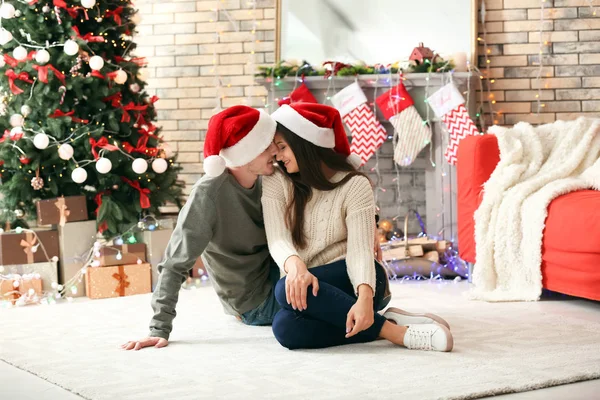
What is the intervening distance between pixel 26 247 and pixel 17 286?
0.20 m

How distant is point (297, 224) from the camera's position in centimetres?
274

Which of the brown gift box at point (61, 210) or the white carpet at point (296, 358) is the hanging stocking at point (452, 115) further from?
the brown gift box at point (61, 210)

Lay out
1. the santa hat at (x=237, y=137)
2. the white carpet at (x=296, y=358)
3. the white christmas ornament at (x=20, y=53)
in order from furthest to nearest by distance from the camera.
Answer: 1. the white christmas ornament at (x=20, y=53)
2. the santa hat at (x=237, y=137)
3. the white carpet at (x=296, y=358)

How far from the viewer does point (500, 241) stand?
368cm

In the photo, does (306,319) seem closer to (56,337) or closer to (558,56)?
(56,337)

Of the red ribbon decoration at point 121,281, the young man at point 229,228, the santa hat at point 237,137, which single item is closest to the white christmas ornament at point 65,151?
the red ribbon decoration at point 121,281

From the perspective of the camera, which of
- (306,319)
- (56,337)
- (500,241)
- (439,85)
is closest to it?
(306,319)

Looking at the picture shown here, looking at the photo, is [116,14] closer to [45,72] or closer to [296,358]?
[45,72]

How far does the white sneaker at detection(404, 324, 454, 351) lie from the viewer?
8.29 ft

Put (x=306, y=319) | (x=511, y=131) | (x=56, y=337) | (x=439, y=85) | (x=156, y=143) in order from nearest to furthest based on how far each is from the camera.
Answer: (x=306, y=319) < (x=56, y=337) < (x=511, y=131) < (x=156, y=143) < (x=439, y=85)

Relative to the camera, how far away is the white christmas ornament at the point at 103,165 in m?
4.00

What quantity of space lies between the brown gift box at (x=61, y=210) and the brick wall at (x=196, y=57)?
135 centimetres

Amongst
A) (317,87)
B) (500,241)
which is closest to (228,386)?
(500,241)

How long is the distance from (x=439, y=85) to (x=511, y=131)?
0.88m
